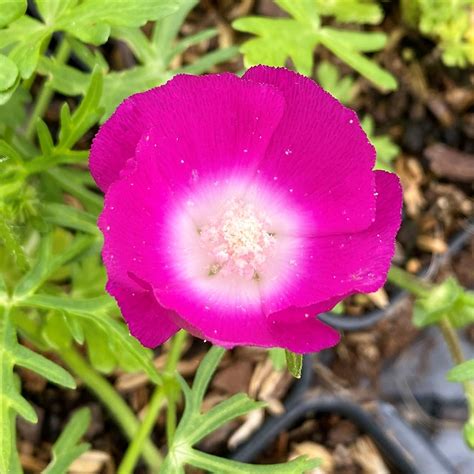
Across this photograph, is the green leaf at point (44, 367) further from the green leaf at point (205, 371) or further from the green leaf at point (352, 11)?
the green leaf at point (352, 11)

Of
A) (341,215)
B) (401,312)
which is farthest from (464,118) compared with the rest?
(341,215)

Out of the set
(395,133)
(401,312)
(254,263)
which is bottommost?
(401,312)

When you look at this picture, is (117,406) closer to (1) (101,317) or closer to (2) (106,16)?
(1) (101,317)

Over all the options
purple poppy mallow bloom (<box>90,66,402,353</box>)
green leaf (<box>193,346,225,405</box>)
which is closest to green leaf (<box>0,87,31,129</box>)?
purple poppy mallow bloom (<box>90,66,402,353</box>)

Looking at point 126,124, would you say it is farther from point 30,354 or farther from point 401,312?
point 401,312

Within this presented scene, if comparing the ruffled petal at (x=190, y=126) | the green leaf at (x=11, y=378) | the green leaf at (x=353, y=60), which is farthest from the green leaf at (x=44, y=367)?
the green leaf at (x=353, y=60)
